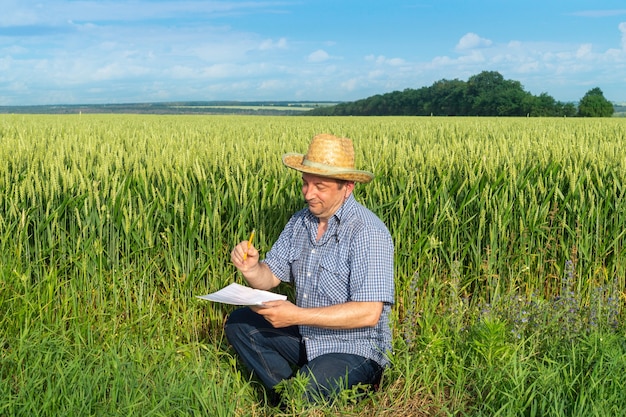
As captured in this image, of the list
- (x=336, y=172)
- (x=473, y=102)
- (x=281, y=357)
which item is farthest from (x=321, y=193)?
(x=473, y=102)

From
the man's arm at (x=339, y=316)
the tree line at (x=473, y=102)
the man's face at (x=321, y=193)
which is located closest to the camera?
the man's arm at (x=339, y=316)

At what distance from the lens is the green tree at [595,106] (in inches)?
2574

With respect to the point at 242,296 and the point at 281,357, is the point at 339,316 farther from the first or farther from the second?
the point at 281,357

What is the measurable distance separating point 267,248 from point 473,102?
198 feet

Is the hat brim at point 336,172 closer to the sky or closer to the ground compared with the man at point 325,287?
closer to the sky

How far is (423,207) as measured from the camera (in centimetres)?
398

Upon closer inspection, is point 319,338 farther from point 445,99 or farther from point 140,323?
point 445,99

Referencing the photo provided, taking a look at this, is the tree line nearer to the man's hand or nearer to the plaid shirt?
the plaid shirt

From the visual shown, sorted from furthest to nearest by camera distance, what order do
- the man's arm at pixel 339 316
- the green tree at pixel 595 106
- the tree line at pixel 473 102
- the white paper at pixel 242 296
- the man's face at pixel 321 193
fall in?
1. the green tree at pixel 595 106
2. the tree line at pixel 473 102
3. the man's face at pixel 321 193
4. the man's arm at pixel 339 316
5. the white paper at pixel 242 296

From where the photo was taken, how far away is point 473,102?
202 ft

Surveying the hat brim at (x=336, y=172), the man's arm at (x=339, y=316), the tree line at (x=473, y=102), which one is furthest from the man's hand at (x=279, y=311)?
the tree line at (x=473, y=102)

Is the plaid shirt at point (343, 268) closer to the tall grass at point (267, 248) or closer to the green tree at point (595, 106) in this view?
the tall grass at point (267, 248)

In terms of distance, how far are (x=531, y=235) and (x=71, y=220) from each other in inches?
105

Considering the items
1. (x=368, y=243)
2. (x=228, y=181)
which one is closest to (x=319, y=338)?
(x=368, y=243)
